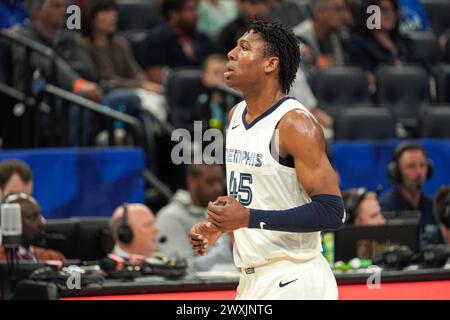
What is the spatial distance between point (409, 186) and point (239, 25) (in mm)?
2498

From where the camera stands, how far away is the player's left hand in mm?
4656

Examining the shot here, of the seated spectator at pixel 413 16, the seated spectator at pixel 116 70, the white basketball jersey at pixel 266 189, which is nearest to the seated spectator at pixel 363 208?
the seated spectator at pixel 116 70

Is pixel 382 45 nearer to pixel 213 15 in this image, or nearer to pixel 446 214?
pixel 213 15

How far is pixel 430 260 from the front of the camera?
7254 mm

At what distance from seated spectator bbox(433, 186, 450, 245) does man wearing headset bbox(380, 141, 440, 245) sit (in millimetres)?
516

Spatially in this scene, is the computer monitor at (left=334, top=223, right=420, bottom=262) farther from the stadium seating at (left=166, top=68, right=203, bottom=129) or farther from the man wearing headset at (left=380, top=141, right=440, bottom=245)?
the stadium seating at (left=166, top=68, right=203, bottom=129)

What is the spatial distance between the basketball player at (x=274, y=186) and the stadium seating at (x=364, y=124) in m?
5.00

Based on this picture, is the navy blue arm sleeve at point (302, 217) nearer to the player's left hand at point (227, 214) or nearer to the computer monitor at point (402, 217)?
the player's left hand at point (227, 214)

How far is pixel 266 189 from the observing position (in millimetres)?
4941

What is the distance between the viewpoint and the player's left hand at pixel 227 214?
4.66 meters
